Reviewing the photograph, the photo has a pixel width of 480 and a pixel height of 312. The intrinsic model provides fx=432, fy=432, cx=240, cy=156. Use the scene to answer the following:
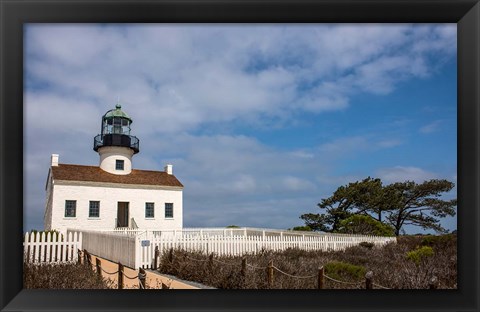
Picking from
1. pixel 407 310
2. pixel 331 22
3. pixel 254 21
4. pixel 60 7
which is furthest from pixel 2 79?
pixel 407 310

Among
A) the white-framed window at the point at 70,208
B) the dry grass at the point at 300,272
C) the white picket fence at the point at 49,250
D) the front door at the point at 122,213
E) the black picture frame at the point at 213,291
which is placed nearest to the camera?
the black picture frame at the point at 213,291

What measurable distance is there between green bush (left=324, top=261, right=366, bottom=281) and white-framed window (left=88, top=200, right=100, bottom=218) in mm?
13042

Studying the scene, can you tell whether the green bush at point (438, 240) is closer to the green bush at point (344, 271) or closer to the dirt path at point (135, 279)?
the green bush at point (344, 271)

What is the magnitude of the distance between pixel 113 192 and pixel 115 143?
103 inches

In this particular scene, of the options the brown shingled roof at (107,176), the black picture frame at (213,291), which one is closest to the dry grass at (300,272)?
the black picture frame at (213,291)

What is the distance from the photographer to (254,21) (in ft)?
8.71

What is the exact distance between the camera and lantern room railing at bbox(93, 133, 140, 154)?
20.7 m

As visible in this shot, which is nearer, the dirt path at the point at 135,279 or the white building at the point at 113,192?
the dirt path at the point at 135,279

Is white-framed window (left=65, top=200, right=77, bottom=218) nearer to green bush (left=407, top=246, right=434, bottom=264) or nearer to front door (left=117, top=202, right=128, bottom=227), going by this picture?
front door (left=117, top=202, right=128, bottom=227)

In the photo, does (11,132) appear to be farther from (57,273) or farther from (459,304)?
(57,273)

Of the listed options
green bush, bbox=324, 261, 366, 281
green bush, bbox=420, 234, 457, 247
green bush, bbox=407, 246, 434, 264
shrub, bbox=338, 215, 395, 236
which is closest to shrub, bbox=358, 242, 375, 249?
green bush, bbox=420, 234, 457, 247

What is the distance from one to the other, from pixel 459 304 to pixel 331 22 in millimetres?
1840

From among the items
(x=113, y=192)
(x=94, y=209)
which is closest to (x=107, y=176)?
(x=113, y=192)

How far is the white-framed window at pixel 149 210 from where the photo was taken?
20.1m
